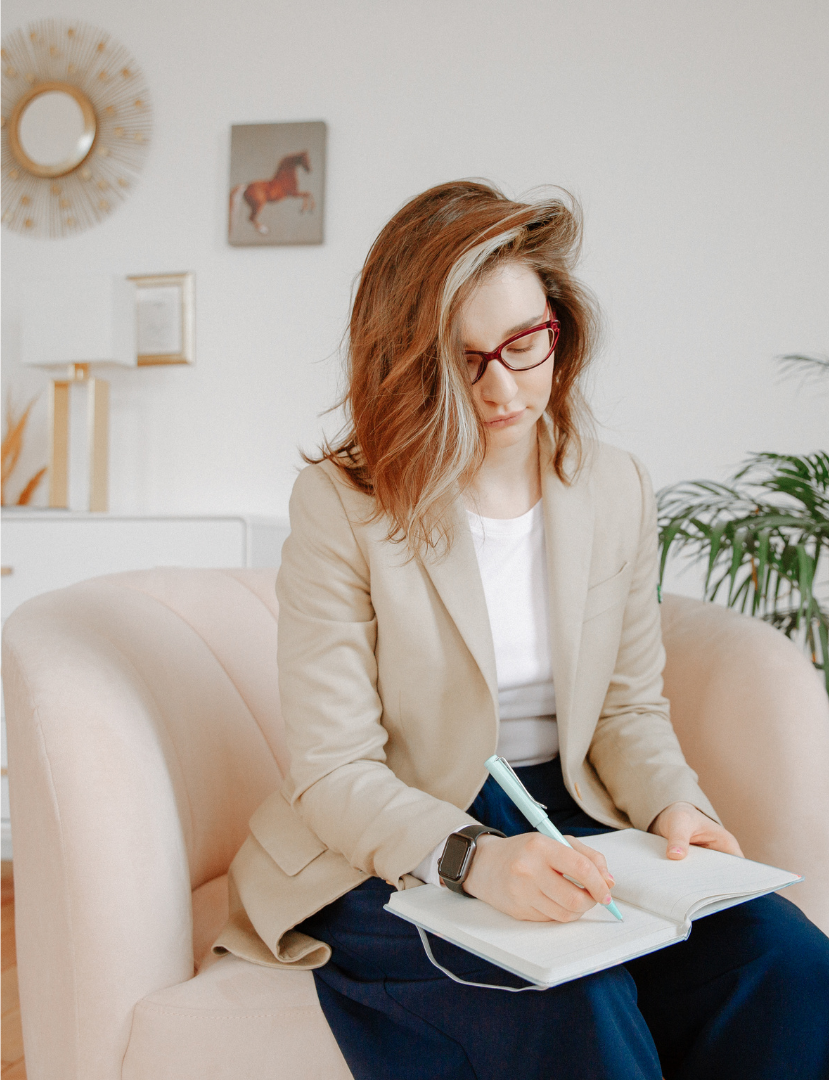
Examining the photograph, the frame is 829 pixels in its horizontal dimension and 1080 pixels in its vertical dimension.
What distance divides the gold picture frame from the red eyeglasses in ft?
6.69

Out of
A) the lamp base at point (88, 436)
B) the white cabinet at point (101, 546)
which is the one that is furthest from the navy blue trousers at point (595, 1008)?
the lamp base at point (88, 436)

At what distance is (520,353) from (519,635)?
337 millimetres

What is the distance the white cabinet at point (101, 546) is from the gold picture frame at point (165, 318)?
0.71 m

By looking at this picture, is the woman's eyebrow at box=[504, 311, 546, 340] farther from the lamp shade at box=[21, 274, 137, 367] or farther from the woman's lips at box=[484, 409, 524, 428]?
the lamp shade at box=[21, 274, 137, 367]

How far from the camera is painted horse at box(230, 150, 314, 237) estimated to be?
2.79 m

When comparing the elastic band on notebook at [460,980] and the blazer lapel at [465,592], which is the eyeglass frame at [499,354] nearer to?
the blazer lapel at [465,592]

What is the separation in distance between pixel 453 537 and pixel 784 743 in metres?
0.49

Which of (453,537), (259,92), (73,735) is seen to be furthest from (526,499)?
(259,92)

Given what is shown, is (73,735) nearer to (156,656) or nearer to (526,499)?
(156,656)

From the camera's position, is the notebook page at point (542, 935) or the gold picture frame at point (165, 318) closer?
the notebook page at point (542, 935)

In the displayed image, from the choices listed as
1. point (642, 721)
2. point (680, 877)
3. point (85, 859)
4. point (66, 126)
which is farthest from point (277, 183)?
point (680, 877)

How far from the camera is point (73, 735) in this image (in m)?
0.96

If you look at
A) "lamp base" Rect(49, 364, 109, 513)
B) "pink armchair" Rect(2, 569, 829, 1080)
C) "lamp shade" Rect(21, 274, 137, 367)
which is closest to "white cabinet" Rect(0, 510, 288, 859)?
"lamp base" Rect(49, 364, 109, 513)

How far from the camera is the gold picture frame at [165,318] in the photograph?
9.46 feet
